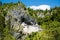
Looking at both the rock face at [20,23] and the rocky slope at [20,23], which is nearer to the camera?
the rocky slope at [20,23]

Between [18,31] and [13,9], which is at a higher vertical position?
[13,9]

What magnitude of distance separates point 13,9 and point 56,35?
18.0m

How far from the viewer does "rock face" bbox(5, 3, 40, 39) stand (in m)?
31.3

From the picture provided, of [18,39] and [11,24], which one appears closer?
[18,39]

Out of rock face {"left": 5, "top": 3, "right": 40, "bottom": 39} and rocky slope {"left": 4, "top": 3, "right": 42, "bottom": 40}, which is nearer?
rocky slope {"left": 4, "top": 3, "right": 42, "bottom": 40}

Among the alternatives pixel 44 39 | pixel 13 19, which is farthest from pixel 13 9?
pixel 44 39

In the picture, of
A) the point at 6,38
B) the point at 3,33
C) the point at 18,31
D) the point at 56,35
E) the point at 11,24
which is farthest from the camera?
the point at 11,24

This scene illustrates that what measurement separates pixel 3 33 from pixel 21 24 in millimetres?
5315

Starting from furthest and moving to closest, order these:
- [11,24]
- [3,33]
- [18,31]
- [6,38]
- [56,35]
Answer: [11,24] < [18,31] < [3,33] < [6,38] < [56,35]

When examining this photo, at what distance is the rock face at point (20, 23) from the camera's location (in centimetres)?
3127

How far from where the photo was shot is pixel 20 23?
34250 mm

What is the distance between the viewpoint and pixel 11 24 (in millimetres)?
34812

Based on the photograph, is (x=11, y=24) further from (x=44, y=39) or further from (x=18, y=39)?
(x=44, y=39)

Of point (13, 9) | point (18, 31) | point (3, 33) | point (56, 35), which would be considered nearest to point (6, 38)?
point (3, 33)
